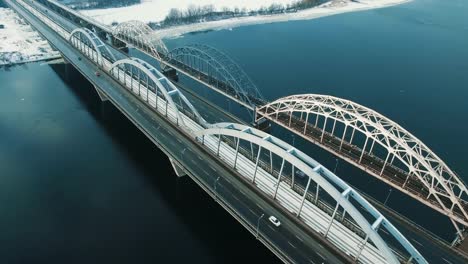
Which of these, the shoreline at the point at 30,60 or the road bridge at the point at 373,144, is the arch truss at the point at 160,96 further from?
the shoreline at the point at 30,60

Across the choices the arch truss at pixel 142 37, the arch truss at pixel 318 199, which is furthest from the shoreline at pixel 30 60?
the arch truss at pixel 318 199

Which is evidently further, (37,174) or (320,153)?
(320,153)

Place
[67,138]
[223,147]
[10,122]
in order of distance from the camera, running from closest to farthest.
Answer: [223,147]
[67,138]
[10,122]

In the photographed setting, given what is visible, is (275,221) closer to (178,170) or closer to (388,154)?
(388,154)

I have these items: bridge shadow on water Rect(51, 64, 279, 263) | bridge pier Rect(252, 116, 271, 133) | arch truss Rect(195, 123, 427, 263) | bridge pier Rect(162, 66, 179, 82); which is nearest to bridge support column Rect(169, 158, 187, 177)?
bridge shadow on water Rect(51, 64, 279, 263)

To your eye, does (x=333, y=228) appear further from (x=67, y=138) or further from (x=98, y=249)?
(x=67, y=138)

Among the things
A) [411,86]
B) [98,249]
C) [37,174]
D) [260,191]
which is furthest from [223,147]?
[411,86]

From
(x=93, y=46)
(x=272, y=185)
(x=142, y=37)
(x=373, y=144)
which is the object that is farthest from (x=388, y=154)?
(x=142, y=37)
